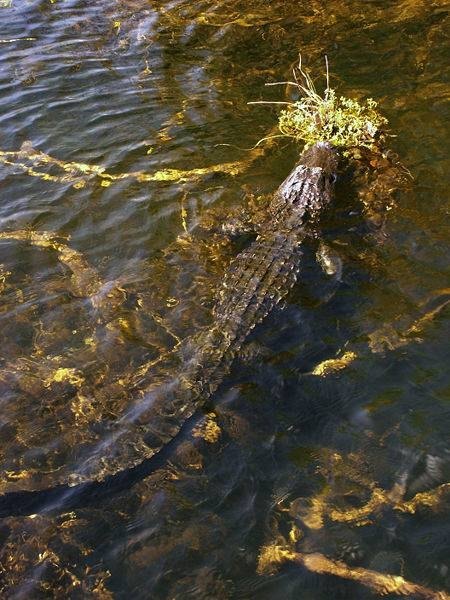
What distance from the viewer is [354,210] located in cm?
577

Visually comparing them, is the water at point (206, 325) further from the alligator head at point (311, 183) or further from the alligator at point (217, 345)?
the alligator head at point (311, 183)

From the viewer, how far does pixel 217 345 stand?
417cm

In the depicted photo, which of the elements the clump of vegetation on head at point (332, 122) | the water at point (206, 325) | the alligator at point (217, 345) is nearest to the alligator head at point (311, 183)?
the alligator at point (217, 345)

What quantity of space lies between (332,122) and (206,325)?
3.32 m

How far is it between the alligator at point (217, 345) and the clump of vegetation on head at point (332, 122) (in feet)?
2.11

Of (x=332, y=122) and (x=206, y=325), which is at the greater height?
(x=332, y=122)

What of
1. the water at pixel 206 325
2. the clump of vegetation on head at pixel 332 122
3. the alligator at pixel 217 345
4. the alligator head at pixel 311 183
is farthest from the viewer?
the clump of vegetation on head at pixel 332 122

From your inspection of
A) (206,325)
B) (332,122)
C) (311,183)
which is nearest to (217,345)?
(206,325)

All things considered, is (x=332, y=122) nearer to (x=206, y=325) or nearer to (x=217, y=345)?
(x=206, y=325)

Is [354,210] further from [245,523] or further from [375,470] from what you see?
[245,523]

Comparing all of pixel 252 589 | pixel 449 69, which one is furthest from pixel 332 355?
pixel 449 69

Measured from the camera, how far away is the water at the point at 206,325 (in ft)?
10.3

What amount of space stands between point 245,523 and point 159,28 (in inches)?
336

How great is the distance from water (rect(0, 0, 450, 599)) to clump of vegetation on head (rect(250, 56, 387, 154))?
0.85ft
